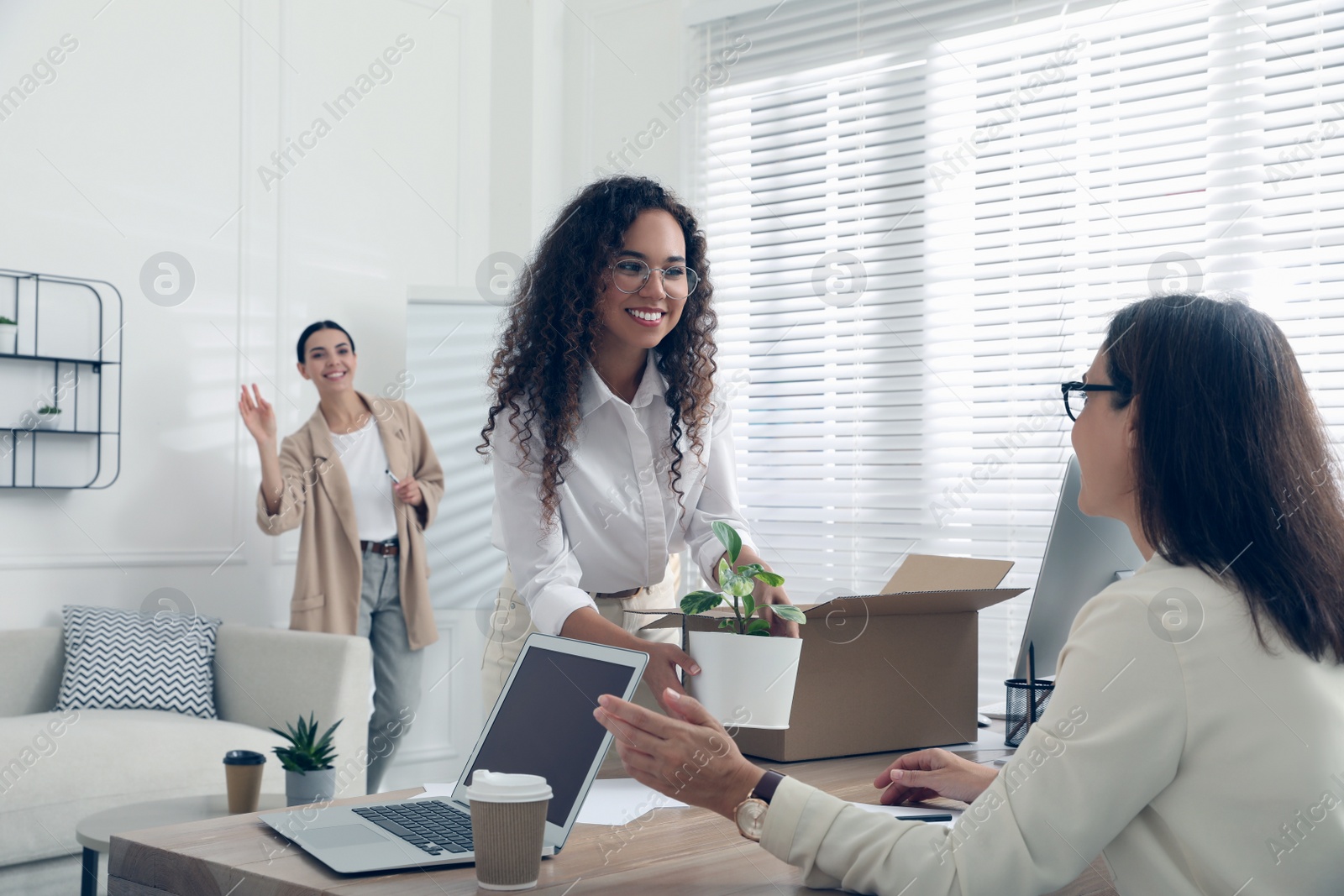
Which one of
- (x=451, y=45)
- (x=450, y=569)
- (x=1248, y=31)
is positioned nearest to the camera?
(x=1248, y=31)

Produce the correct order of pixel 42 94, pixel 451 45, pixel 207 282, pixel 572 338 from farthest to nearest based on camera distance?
pixel 451 45 → pixel 207 282 → pixel 42 94 → pixel 572 338

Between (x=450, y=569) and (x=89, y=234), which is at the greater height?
(x=89, y=234)

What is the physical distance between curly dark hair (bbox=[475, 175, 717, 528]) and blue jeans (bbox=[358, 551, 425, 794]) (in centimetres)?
239

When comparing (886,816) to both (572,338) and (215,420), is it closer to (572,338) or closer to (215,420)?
(572,338)

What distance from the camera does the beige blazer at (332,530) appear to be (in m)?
4.00

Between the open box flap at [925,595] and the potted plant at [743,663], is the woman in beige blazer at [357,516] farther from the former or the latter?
the potted plant at [743,663]

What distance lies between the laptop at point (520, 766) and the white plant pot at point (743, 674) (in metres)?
0.15

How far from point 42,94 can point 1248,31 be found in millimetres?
3916

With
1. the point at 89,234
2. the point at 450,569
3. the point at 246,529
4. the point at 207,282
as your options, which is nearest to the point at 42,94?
the point at 89,234

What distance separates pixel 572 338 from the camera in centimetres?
184

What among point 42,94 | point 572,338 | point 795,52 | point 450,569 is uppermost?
point 795,52

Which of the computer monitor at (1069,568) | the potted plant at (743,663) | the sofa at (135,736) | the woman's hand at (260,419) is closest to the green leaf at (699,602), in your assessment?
the potted plant at (743,663)

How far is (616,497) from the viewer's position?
185 centimetres

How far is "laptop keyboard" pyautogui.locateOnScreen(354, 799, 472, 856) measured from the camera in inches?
42.1
